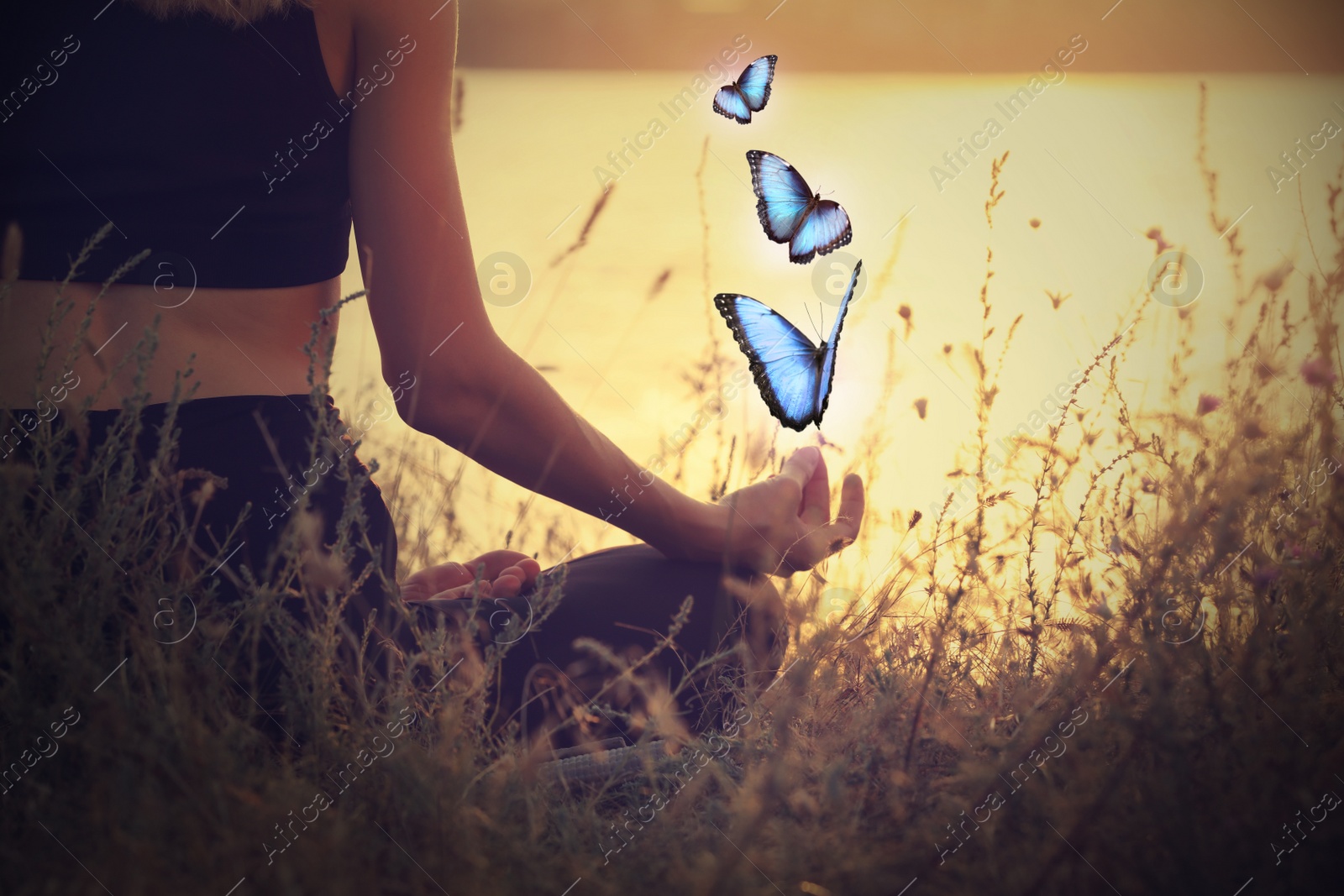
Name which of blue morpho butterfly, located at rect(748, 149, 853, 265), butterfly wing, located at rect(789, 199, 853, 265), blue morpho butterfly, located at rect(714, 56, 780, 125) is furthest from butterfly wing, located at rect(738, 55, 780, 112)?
butterfly wing, located at rect(789, 199, 853, 265)

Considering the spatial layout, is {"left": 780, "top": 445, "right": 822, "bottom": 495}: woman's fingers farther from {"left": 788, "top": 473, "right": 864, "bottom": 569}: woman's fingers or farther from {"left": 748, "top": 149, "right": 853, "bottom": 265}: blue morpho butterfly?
{"left": 748, "top": 149, "right": 853, "bottom": 265}: blue morpho butterfly

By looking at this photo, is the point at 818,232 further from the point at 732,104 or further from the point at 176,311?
the point at 176,311

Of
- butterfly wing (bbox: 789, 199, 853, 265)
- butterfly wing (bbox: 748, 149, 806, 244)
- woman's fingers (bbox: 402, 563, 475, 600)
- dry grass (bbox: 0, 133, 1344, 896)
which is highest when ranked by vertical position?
butterfly wing (bbox: 748, 149, 806, 244)

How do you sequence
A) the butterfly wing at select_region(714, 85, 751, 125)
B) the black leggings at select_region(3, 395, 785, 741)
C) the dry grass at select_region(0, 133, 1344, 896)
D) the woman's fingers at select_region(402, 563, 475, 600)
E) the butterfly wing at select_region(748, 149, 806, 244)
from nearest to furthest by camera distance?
the dry grass at select_region(0, 133, 1344, 896) → the black leggings at select_region(3, 395, 785, 741) → the woman's fingers at select_region(402, 563, 475, 600) → the butterfly wing at select_region(748, 149, 806, 244) → the butterfly wing at select_region(714, 85, 751, 125)

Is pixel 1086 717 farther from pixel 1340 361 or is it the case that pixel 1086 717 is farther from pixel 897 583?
pixel 1340 361

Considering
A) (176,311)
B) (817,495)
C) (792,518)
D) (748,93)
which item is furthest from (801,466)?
(176,311)

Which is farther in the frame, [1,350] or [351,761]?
[1,350]

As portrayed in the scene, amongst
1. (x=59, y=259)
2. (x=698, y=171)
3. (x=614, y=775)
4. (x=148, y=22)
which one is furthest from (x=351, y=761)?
(x=698, y=171)
